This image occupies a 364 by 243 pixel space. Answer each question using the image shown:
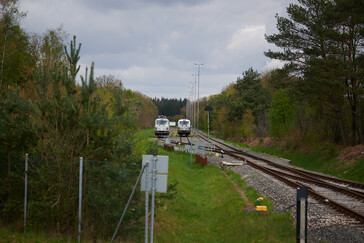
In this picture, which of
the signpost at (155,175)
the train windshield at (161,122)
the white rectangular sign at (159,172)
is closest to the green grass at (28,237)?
the signpost at (155,175)

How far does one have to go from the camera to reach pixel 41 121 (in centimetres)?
936

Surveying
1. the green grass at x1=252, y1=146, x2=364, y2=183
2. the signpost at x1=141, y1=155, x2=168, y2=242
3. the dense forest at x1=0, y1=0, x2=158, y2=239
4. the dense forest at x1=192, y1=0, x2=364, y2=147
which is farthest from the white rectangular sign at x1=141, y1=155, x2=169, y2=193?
the dense forest at x1=192, y1=0, x2=364, y2=147

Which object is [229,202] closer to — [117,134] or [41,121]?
[117,134]

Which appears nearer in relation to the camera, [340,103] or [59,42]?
[340,103]

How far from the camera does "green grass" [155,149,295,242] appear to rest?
10500 mm

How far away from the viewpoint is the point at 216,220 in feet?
45.4

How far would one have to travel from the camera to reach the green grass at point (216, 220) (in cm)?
1050

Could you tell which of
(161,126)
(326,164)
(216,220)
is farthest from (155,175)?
(161,126)

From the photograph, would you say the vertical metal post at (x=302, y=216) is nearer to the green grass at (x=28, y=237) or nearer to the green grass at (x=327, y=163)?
the green grass at (x=28, y=237)

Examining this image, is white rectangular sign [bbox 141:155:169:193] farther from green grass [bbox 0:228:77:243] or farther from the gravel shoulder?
the gravel shoulder

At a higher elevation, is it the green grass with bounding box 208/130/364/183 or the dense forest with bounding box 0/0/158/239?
the dense forest with bounding box 0/0/158/239

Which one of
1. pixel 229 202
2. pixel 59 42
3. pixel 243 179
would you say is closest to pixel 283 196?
pixel 229 202

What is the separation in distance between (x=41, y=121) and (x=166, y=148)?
98.0 feet

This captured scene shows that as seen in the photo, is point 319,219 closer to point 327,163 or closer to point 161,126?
point 327,163
